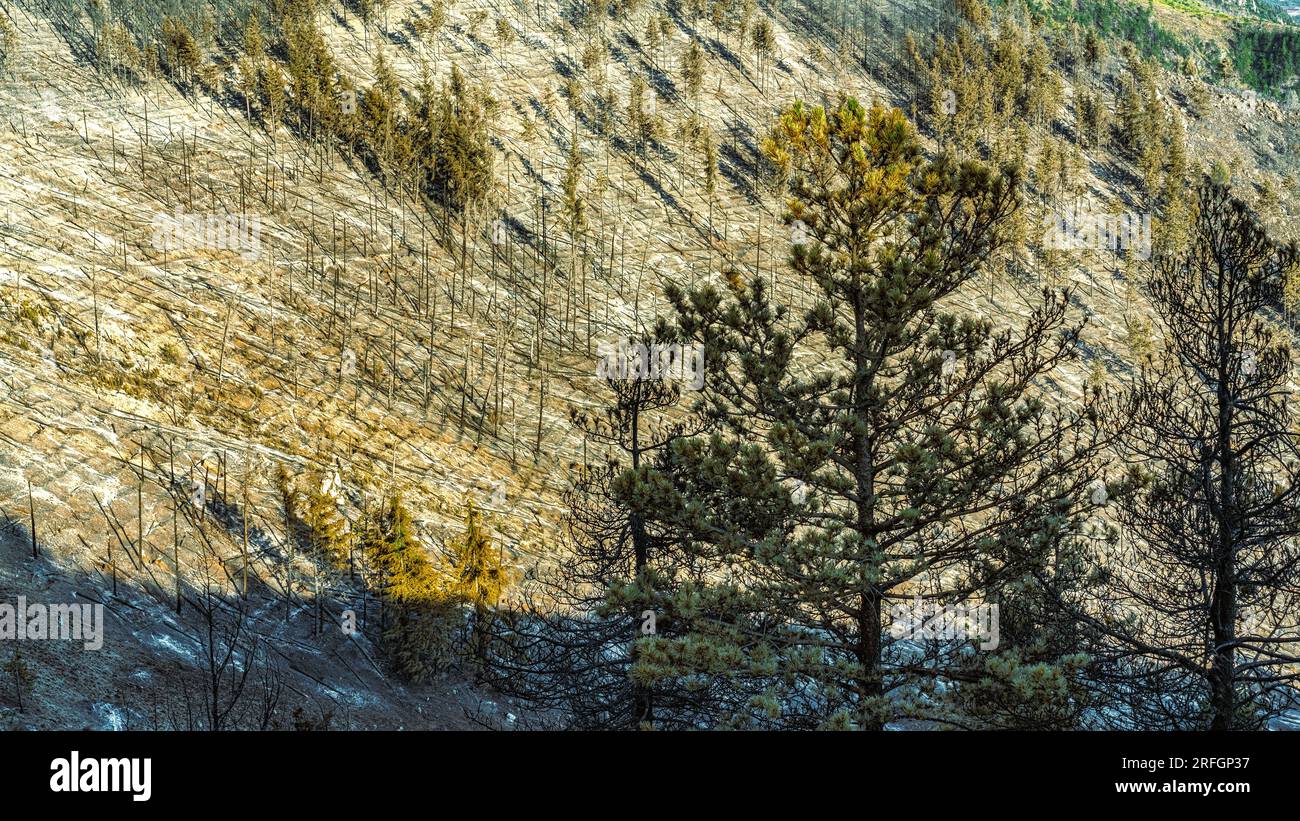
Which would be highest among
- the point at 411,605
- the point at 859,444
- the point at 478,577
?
the point at 859,444

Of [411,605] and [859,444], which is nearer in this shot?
[859,444]

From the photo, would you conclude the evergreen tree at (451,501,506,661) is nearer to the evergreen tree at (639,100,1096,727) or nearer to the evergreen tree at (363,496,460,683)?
the evergreen tree at (363,496,460,683)

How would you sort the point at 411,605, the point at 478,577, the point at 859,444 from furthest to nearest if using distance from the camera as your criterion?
the point at 478,577
the point at 411,605
the point at 859,444

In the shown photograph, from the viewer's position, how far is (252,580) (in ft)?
51.9

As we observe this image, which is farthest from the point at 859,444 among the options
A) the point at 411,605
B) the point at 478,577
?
the point at 411,605

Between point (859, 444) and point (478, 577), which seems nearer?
point (859, 444)

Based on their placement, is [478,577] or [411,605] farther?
[478,577]

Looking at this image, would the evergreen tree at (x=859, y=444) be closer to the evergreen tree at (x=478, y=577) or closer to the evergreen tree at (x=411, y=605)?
the evergreen tree at (x=478, y=577)

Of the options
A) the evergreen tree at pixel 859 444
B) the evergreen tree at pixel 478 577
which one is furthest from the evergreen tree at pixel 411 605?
the evergreen tree at pixel 859 444

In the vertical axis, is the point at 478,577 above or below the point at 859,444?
below

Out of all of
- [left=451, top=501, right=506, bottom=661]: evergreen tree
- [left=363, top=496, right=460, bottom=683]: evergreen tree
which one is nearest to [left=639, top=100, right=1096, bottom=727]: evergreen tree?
[left=451, top=501, right=506, bottom=661]: evergreen tree

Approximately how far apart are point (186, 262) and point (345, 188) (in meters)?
11.2

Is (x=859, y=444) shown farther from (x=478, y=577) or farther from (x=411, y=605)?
(x=411, y=605)

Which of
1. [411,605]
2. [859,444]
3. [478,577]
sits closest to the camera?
[859,444]
